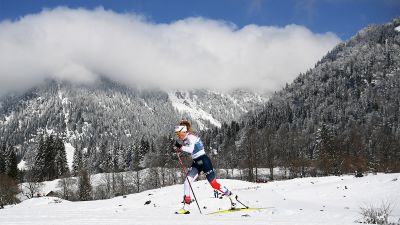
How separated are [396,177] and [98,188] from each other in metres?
75.7

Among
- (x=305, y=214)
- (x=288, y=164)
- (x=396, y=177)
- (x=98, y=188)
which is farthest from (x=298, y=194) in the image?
(x=98, y=188)

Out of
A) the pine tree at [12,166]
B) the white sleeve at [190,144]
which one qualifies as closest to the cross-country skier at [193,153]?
the white sleeve at [190,144]

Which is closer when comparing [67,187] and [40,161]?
[67,187]

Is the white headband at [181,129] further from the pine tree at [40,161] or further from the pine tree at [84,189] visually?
the pine tree at [40,161]

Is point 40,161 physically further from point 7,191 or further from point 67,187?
point 7,191

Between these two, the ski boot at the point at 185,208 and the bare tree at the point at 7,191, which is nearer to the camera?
the ski boot at the point at 185,208

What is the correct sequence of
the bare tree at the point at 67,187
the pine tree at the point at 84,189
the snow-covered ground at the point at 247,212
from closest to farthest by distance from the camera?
the snow-covered ground at the point at 247,212 → the pine tree at the point at 84,189 → the bare tree at the point at 67,187

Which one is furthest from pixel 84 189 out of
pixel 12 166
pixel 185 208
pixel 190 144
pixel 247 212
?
pixel 247 212

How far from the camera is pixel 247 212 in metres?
11.8

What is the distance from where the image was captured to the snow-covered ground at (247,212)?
32.9 feet

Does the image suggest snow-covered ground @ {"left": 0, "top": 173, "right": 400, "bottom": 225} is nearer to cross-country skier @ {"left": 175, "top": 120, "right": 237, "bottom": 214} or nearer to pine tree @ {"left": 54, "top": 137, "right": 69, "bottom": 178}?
cross-country skier @ {"left": 175, "top": 120, "right": 237, "bottom": 214}

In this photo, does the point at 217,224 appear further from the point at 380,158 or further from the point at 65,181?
the point at 380,158

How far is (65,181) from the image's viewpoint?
82625mm

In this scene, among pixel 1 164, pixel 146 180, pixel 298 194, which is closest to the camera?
pixel 298 194
